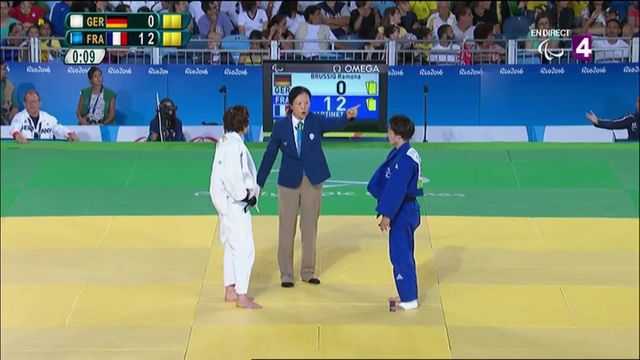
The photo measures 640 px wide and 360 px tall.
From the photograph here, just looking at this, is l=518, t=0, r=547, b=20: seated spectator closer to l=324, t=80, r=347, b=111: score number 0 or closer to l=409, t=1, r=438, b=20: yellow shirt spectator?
l=409, t=1, r=438, b=20: yellow shirt spectator

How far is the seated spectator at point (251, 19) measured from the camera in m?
21.2

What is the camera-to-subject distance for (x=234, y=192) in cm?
1108

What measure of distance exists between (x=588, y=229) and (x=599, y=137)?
5.71 meters

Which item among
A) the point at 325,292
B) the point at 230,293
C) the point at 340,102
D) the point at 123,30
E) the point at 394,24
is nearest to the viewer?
the point at 230,293

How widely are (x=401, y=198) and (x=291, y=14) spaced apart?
1117cm

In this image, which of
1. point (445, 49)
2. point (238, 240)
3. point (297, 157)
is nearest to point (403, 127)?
point (297, 157)

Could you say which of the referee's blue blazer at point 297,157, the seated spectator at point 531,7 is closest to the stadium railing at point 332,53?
the seated spectator at point 531,7

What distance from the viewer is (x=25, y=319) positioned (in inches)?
448

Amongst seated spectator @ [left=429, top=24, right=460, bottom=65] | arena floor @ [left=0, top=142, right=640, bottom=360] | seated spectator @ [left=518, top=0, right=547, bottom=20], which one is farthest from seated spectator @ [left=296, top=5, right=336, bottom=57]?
seated spectator @ [left=518, top=0, right=547, bottom=20]

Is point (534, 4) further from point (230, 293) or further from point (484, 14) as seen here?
point (230, 293)

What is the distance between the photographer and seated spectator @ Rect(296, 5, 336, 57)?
66.5ft

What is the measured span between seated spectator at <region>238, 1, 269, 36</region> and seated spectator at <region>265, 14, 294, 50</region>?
0.29 metres

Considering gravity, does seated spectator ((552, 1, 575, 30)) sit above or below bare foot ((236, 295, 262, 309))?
above

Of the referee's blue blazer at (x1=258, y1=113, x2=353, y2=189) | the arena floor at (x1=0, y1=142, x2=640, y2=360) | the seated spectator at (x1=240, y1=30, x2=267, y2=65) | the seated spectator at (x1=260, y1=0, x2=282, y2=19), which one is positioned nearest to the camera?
the arena floor at (x1=0, y1=142, x2=640, y2=360)
